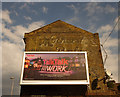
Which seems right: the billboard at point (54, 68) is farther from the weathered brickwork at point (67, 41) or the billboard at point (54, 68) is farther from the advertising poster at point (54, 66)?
the weathered brickwork at point (67, 41)

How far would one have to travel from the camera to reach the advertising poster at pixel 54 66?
10.5 metres

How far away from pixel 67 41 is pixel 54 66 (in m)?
3.81

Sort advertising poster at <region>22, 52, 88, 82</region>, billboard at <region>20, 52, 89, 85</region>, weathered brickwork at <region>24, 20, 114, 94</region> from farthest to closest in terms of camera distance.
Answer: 1. weathered brickwork at <region>24, 20, 114, 94</region>
2. advertising poster at <region>22, 52, 88, 82</region>
3. billboard at <region>20, 52, 89, 85</region>

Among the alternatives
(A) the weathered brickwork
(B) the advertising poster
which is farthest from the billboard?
(A) the weathered brickwork

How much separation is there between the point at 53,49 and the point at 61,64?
2.36m

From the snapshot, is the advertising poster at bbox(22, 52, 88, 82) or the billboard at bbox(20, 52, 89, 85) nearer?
the billboard at bbox(20, 52, 89, 85)

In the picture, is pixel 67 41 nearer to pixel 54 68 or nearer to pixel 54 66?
pixel 54 66

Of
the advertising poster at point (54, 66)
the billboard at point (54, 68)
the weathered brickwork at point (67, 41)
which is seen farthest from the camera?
the weathered brickwork at point (67, 41)

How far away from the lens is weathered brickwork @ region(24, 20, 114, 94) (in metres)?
12.2

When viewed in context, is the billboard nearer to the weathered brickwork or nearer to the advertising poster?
the advertising poster

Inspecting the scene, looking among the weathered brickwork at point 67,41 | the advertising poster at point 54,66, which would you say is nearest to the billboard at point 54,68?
the advertising poster at point 54,66

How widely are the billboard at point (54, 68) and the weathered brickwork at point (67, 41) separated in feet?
3.87

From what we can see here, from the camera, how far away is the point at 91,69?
38.5 ft

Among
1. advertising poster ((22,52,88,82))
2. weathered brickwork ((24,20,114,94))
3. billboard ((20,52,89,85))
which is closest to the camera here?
billboard ((20,52,89,85))
